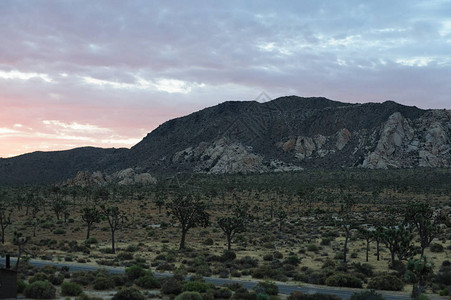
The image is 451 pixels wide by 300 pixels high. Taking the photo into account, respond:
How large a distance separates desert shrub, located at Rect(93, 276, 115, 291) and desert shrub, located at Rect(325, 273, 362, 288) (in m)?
15.5

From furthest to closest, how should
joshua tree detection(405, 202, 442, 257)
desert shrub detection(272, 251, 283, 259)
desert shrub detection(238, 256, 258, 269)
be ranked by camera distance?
desert shrub detection(272, 251, 283, 259) → joshua tree detection(405, 202, 442, 257) → desert shrub detection(238, 256, 258, 269)

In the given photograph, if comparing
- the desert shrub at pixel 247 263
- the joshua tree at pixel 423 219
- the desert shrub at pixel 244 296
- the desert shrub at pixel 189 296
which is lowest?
the desert shrub at pixel 247 263

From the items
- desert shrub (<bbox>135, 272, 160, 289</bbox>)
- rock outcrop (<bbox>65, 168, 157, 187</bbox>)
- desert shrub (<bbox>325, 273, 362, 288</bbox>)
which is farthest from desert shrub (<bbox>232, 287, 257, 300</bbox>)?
rock outcrop (<bbox>65, 168, 157, 187</bbox>)

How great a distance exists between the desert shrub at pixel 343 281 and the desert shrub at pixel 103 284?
1548cm

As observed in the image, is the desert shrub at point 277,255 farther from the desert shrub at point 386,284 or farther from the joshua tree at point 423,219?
the desert shrub at point 386,284

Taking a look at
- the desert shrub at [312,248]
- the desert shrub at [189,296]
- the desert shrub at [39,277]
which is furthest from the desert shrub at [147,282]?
the desert shrub at [312,248]

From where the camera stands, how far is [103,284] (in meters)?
28.1

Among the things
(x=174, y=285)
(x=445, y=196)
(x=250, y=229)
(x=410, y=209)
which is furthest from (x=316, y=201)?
(x=174, y=285)

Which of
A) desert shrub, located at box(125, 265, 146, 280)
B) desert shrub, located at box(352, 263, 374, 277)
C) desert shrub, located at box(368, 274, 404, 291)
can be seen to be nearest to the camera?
desert shrub, located at box(368, 274, 404, 291)

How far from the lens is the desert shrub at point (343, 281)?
31.2 metres

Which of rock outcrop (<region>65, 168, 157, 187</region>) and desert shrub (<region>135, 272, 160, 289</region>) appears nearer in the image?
desert shrub (<region>135, 272, 160, 289</region>)

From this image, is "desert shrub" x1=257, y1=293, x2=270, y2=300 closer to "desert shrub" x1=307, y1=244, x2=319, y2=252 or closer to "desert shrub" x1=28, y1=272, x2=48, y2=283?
"desert shrub" x1=28, y1=272, x2=48, y2=283

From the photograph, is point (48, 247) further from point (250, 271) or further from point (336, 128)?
point (336, 128)

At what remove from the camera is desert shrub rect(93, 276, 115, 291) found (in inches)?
1100
